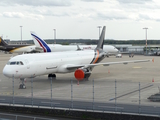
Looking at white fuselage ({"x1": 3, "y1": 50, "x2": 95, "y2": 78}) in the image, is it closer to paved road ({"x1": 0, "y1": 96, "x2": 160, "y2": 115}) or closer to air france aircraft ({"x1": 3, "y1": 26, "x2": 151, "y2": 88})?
air france aircraft ({"x1": 3, "y1": 26, "x2": 151, "y2": 88})

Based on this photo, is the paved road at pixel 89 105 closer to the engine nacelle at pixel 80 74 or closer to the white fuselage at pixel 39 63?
the white fuselage at pixel 39 63

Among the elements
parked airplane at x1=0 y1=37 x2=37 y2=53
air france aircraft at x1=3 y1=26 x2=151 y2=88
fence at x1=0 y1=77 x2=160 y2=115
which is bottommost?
fence at x1=0 y1=77 x2=160 y2=115

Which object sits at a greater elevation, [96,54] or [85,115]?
[96,54]

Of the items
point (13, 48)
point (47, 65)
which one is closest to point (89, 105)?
point (47, 65)

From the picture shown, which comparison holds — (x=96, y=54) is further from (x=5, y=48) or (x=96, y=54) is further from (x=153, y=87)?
(x=5, y=48)

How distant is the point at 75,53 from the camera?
4181 cm

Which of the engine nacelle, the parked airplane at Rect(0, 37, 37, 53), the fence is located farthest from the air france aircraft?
the parked airplane at Rect(0, 37, 37, 53)

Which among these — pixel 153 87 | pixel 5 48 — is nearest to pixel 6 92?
pixel 153 87

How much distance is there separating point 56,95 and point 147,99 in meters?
8.10

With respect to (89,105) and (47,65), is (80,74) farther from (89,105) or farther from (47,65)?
(89,105)

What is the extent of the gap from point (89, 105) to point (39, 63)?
12377mm

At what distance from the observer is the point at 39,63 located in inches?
1356

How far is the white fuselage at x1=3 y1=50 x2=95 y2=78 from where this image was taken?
106ft

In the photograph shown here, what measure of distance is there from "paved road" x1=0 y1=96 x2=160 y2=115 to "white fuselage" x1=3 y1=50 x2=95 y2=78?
5.73 meters
